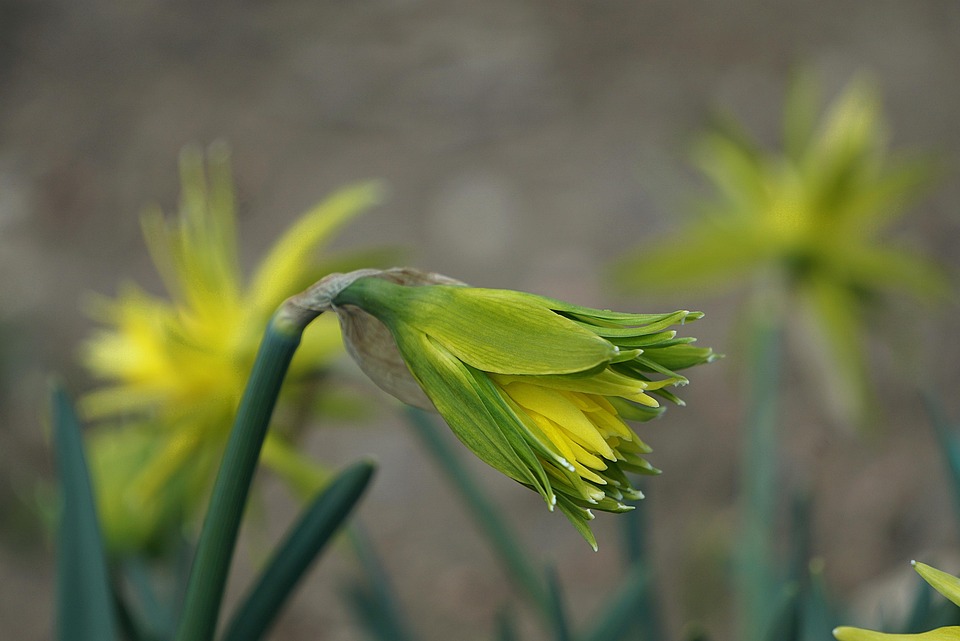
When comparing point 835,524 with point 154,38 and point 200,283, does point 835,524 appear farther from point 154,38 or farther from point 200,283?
point 154,38

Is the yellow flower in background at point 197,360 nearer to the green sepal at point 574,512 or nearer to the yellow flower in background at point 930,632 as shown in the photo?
the green sepal at point 574,512

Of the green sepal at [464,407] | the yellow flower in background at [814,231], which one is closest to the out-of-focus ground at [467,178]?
the yellow flower in background at [814,231]

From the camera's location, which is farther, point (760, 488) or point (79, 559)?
point (760, 488)

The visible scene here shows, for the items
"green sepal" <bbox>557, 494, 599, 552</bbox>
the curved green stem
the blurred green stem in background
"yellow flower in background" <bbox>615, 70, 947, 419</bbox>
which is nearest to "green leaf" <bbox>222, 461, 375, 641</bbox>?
the curved green stem

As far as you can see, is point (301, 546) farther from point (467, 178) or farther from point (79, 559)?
point (467, 178)

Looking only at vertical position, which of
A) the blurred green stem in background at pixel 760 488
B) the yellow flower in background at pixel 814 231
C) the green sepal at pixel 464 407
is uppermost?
the yellow flower in background at pixel 814 231

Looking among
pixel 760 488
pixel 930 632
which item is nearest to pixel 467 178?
pixel 760 488

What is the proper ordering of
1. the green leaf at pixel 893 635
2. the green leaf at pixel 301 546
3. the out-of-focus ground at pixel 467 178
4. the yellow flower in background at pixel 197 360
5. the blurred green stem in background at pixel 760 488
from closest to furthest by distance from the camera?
the green leaf at pixel 893 635
the green leaf at pixel 301 546
the yellow flower in background at pixel 197 360
the blurred green stem in background at pixel 760 488
the out-of-focus ground at pixel 467 178
